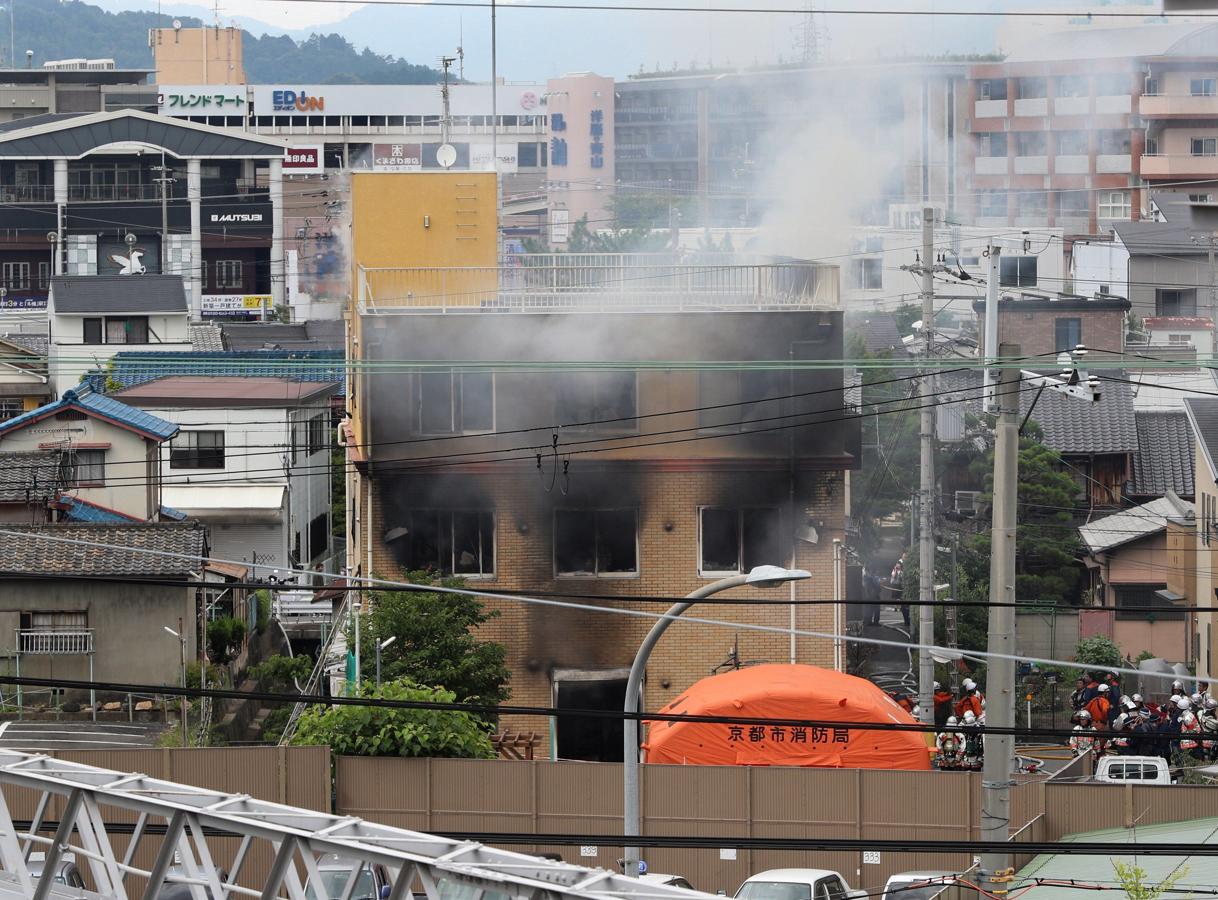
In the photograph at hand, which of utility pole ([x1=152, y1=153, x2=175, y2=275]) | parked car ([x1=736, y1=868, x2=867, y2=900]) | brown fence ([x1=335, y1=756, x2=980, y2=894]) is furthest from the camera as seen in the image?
utility pole ([x1=152, y1=153, x2=175, y2=275])

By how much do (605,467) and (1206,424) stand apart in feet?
34.6

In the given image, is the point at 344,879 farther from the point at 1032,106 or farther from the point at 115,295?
the point at 1032,106

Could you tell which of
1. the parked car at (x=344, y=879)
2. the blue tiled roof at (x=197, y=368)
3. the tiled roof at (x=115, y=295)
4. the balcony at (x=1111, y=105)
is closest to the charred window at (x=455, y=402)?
the parked car at (x=344, y=879)

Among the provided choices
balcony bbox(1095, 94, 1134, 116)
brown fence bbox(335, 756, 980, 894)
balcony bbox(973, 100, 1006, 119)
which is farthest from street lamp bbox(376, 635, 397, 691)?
balcony bbox(973, 100, 1006, 119)

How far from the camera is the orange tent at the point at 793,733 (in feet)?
51.5

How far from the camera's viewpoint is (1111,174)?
70.1 metres

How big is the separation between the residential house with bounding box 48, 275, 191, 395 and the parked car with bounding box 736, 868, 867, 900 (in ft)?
95.7

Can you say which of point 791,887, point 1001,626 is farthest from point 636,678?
point 791,887

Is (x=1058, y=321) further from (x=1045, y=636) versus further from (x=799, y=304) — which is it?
(x=799, y=304)

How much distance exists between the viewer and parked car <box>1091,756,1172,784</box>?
16.6 metres

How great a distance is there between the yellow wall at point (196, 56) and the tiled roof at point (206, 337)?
64245 mm

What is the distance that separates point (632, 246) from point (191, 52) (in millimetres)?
56740

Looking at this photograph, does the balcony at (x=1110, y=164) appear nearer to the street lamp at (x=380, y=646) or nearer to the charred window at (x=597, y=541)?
the charred window at (x=597, y=541)

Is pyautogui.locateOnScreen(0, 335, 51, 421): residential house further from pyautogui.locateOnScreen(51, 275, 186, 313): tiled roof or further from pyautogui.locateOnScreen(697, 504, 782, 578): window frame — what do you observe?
pyautogui.locateOnScreen(697, 504, 782, 578): window frame
